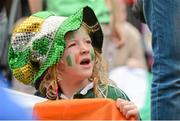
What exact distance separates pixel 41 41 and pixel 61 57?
0.15 meters

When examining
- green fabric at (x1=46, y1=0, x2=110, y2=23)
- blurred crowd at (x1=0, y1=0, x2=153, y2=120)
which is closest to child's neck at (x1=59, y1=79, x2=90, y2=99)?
blurred crowd at (x1=0, y1=0, x2=153, y2=120)

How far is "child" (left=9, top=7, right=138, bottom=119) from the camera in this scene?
4.09 meters

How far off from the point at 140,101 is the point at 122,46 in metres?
1.03

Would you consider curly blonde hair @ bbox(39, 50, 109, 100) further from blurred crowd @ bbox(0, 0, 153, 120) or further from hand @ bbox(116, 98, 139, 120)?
blurred crowd @ bbox(0, 0, 153, 120)

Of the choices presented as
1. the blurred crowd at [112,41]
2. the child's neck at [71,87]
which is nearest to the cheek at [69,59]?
the child's neck at [71,87]

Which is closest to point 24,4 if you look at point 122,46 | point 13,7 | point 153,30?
point 13,7

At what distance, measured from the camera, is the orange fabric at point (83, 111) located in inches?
138

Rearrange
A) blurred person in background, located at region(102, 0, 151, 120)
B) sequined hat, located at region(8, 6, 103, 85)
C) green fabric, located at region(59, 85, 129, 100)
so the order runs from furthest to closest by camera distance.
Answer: blurred person in background, located at region(102, 0, 151, 120)
sequined hat, located at region(8, 6, 103, 85)
green fabric, located at region(59, 85, 129, 100)

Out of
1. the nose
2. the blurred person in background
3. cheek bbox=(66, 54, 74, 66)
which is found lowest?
the blurred person in background

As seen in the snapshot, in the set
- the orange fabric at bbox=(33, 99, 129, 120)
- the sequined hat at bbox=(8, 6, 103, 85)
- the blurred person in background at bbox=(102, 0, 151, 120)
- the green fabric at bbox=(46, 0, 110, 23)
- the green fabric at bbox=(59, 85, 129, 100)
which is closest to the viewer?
the orange fabric at bbox=(33, 99, 129, 120)

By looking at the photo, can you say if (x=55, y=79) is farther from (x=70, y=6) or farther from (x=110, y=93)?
(x=70, y=6)

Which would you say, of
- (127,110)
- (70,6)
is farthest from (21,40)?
(70,6)

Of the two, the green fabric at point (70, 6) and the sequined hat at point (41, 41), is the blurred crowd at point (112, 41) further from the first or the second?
the sequined hat at point (41, 41)

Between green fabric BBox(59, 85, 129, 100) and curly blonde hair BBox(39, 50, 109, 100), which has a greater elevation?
curly blonde hair BBox(39, 50, 109, 100)
